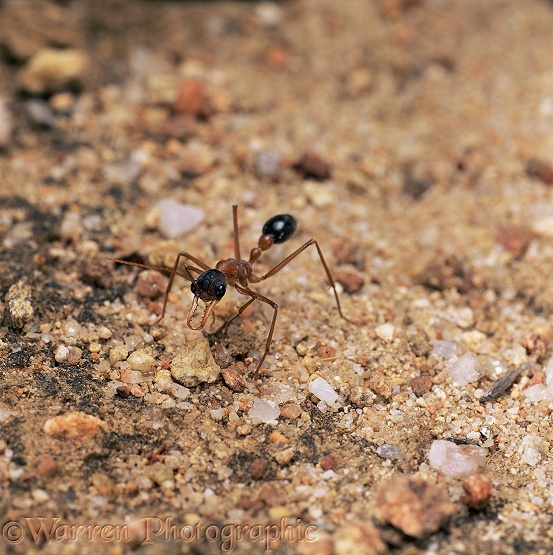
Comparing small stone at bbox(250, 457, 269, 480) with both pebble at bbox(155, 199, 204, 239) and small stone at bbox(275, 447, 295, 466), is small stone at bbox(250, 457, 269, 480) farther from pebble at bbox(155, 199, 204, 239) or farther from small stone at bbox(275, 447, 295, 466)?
pebble at bbox(155, 199, 204, 239)

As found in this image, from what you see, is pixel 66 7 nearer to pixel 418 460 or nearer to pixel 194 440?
pixel 194 440

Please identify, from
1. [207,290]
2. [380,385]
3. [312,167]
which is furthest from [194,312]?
[312,167]

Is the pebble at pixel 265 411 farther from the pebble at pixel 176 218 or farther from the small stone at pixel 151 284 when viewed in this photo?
the pebble at pixel 176 218

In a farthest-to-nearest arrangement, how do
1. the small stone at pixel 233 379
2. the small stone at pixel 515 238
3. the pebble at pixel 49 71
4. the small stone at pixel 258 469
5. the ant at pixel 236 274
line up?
the pebble at pixel 49 71, the small stone at pixel 515 238, the ant at pixel 236 274, the small stone at pixel 233 379, the small stone at pixel 258 469

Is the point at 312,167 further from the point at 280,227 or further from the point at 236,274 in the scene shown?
the point at 236,274

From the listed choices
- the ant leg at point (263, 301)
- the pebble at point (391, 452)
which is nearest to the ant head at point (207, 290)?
the ant leg at point (263, 301)

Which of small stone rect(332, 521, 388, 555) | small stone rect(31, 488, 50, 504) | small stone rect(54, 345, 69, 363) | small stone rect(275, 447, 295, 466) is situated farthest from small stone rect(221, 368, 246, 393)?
small stone rect(31, 488, 50, 504)
